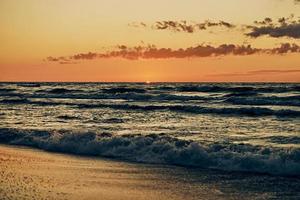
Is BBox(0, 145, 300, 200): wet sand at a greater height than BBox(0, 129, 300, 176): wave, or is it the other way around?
BBox(0, 129, 300, 176): wave

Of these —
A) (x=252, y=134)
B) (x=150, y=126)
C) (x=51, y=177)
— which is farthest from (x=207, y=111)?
(x=51, y=177)

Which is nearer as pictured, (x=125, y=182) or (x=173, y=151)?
(x=125, y=182)

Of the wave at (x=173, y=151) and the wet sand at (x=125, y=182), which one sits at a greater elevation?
the wave at (x=173, y=151)

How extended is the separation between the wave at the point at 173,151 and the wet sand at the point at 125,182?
77 cm

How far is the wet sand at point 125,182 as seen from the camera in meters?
9.40

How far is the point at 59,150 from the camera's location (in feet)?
51.9

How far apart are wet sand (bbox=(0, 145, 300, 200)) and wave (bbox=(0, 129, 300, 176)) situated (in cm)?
77

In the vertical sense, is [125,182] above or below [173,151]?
below

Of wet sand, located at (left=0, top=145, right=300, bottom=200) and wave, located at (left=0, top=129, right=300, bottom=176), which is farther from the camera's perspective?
wave, located at (left=0, top=129, right=300, bottom=176)

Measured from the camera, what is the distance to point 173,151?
1367 centimetres

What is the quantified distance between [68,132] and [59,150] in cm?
179

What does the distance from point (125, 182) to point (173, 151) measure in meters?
3.29

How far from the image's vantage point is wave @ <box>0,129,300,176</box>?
12.2m

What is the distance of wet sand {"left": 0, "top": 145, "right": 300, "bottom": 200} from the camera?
30.8ft
